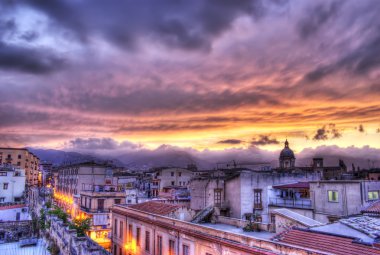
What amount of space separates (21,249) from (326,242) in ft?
108

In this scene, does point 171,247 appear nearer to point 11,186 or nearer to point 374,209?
point 374,209

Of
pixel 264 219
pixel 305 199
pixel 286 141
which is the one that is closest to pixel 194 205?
pixel 264 219

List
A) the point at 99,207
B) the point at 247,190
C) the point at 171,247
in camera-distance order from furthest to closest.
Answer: the point at 99,207
the point at 247,190
the point at 171,247

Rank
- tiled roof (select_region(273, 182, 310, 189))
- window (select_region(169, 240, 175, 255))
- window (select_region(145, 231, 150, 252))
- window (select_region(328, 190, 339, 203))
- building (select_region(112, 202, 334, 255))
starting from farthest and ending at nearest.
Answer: tiled roof (select_region(273, 182, 310, 189)) < window (select_region(328, 190, 339, 203)) < window (select_region(145, 231, 150, 252)) < window (select_region(169, 240, 175, 255)) < building (select_region(112, 202, 334, 255))

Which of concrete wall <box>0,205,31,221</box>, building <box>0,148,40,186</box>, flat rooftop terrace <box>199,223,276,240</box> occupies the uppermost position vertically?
building <box>0,148,40,186</box>

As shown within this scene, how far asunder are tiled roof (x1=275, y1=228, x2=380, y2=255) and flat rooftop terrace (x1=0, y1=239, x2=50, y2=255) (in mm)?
26339

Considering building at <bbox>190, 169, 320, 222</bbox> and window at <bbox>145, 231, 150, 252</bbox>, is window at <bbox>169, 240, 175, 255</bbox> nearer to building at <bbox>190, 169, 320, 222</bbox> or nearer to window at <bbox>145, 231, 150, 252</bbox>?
Answer: window at <bbox>145, 231, 150, 252</bbox>

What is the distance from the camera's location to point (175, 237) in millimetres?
28969

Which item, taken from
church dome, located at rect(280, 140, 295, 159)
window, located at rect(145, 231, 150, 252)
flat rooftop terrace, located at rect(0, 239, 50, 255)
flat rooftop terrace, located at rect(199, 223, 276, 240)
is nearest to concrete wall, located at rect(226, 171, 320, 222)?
flat rooftop terrace, located at rect(199, 223, 276, 240)

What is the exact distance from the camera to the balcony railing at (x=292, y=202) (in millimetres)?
37812

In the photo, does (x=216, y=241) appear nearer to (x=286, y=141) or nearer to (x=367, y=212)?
(x=367, y=212)

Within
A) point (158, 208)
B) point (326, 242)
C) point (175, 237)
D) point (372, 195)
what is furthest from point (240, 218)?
point (326, 242)

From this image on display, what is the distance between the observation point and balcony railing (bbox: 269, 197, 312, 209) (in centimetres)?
A: 3781

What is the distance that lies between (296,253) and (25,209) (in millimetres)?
57656
